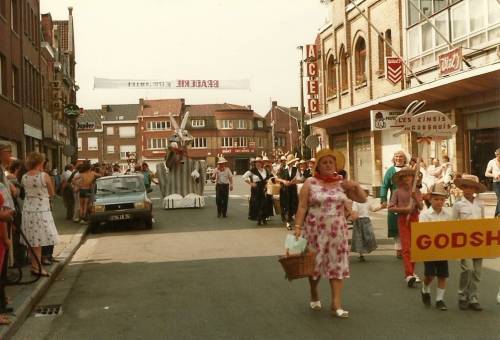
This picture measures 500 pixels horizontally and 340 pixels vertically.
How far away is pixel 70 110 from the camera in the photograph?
31844 millimetres

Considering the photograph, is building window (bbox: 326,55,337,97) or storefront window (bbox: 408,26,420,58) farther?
building window (bbox: 326,55,337,97)

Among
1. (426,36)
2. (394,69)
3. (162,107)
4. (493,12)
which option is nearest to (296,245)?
(493,12)

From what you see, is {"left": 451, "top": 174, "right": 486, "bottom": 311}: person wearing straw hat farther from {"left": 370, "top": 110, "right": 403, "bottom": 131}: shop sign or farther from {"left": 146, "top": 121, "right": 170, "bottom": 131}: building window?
{"left": 146, "top": 121, "right": 170, "bottom": 131}: building window

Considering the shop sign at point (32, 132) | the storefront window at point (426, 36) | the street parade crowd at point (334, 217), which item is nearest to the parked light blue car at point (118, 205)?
the street parade crowd at point (334, 217)

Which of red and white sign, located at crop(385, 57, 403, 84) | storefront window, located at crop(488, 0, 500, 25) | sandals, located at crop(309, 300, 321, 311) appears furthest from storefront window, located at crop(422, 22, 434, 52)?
sandals, located at crop(309, 300, 321, 311)

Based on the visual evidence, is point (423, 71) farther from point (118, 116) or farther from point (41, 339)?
point (118, 116)

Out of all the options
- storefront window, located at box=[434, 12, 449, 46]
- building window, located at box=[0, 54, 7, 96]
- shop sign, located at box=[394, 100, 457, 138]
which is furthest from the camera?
building window, located at box=[0, 54, 7, 96]

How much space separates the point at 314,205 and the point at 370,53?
22.7 m

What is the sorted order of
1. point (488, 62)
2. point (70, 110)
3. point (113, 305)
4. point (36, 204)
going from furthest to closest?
point (70, 110)
point (488, 62)
point (36, 204)
point (113, 305)

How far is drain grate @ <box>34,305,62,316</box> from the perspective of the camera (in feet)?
24.0

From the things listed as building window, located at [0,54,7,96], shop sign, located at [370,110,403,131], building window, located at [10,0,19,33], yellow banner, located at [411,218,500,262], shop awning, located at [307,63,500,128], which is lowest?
yellow banner, located at [411,218,500,262]

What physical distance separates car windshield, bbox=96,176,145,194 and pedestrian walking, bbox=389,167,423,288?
10.5 metres

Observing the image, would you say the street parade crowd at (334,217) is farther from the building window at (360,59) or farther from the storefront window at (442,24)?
the building window at (360,59)

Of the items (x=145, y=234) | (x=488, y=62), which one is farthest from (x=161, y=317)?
(x=488, y=62)
